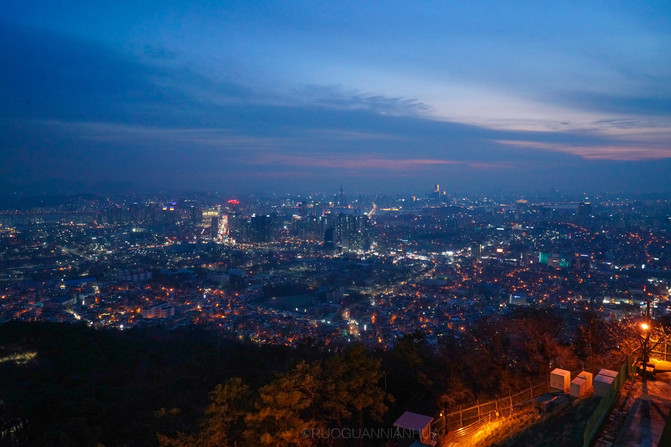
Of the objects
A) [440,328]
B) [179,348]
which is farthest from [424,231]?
[179,348]

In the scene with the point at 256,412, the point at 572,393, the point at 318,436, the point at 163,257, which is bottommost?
the point at 163,257

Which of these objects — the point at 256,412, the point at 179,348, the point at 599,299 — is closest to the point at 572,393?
the point at 256,412

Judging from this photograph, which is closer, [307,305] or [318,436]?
[318,436]

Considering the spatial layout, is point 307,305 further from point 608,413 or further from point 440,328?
point 608,413

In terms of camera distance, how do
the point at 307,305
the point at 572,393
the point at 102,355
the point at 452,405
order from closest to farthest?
the point at 572,393, the point at 452,405, the point at 102,355, the point at 307,305

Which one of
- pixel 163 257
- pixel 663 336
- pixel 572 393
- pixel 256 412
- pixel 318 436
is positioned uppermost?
pixel 663 336

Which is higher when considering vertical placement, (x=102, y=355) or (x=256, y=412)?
(x=256, y=412)

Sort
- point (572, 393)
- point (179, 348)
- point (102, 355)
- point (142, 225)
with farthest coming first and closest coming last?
1. point (142, 225)
2. point (179, 348)
3. point (102, 355)
4. point (572, 393)

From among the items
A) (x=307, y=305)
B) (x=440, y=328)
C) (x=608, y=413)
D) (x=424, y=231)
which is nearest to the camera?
(x=608, y=413)

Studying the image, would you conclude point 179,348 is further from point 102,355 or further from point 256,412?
point 256,412
